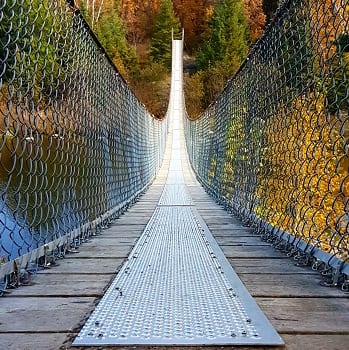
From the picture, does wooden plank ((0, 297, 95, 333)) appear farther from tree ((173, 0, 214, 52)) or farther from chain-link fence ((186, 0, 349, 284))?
tree ((173, 0, 214, 52))

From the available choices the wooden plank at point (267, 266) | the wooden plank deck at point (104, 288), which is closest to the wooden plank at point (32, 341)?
the wooden plank deck at point (104, 288)

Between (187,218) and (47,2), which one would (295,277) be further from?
(187,218)

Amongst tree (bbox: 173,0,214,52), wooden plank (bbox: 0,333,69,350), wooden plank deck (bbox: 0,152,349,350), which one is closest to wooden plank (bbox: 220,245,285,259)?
wooden plank deck (bbox: 0,152,349,350)

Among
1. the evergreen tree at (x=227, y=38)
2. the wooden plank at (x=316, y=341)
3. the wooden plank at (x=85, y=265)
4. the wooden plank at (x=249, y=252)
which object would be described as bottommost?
the wooden plank at (x=249, y=252)

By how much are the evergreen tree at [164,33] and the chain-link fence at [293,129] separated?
20.0 meters

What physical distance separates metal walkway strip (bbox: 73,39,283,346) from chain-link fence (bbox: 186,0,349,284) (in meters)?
0.27

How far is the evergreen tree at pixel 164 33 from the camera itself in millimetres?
22688

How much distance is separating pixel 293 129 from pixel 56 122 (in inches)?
43.2

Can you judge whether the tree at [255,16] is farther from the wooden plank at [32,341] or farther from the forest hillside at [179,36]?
the wooden plank at [32,341]

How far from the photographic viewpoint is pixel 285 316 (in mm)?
869

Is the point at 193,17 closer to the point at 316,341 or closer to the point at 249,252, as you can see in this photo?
the point at 249,252

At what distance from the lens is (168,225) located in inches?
80.7

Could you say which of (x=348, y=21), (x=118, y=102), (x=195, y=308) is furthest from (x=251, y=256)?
(x=118, y=102)

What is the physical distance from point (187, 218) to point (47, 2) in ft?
4.00
